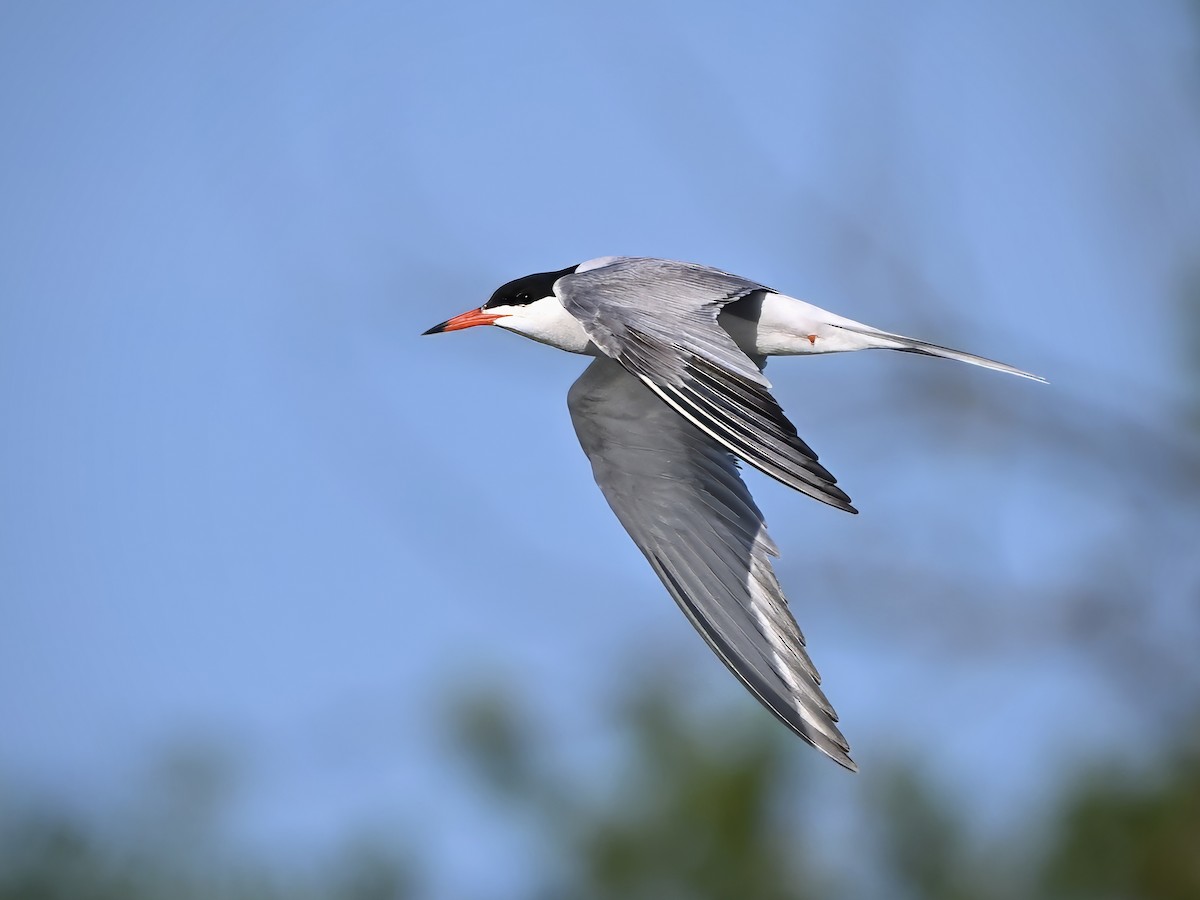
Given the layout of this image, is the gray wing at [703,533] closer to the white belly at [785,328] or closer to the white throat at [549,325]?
the white throat at [549,325]

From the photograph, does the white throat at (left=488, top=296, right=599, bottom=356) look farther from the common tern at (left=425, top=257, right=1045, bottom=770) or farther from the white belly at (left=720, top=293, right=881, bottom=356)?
the white belly at (left=720, top=293, right=881, bottom=356)

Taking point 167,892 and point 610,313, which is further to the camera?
point 167,892

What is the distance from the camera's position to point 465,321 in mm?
5418

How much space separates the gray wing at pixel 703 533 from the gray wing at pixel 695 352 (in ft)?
1.57

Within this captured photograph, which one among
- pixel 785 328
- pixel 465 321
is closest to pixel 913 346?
pixel 785 328

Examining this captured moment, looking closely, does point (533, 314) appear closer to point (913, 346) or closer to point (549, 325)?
point (549, 325)

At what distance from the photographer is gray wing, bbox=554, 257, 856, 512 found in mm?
3641

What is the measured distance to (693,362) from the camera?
4.00 metres

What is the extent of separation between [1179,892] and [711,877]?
429 cm

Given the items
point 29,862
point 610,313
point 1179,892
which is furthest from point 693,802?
point 610,313

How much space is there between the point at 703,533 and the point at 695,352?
107 centimetres

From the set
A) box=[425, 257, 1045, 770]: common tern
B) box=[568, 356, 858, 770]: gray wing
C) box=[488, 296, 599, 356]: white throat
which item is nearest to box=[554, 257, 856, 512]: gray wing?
box=[425, 257, 1045, 770]: common tern

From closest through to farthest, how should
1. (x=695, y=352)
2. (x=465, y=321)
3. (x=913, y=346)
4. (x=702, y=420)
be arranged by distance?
1. (x=702, y=420)
2. (x=695, y=352)
3. (x=913, y=346)
4. (x=465, y=321)

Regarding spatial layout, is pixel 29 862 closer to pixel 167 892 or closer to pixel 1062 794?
pixel 167 892
